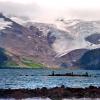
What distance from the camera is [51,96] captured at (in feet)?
230

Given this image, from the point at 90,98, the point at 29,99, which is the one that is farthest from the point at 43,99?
the point at 90,98

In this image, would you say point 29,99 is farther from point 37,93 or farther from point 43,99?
point 37,93

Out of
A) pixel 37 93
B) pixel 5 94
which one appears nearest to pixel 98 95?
pixel 37 93

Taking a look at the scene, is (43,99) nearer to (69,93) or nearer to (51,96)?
(51,96)

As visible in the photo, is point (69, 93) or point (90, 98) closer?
point (90, 98)

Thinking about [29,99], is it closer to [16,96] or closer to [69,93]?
[16,96]

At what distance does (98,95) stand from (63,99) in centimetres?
1028

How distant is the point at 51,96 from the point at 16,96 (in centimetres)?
538

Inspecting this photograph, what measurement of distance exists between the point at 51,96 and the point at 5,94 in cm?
897

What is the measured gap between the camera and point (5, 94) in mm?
75062

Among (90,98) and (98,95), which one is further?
(98,95)

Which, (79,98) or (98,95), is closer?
(79,98)

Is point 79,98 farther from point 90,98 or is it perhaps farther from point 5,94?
point 5,94

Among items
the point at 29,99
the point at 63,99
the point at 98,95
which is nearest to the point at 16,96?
the point at 29,99
